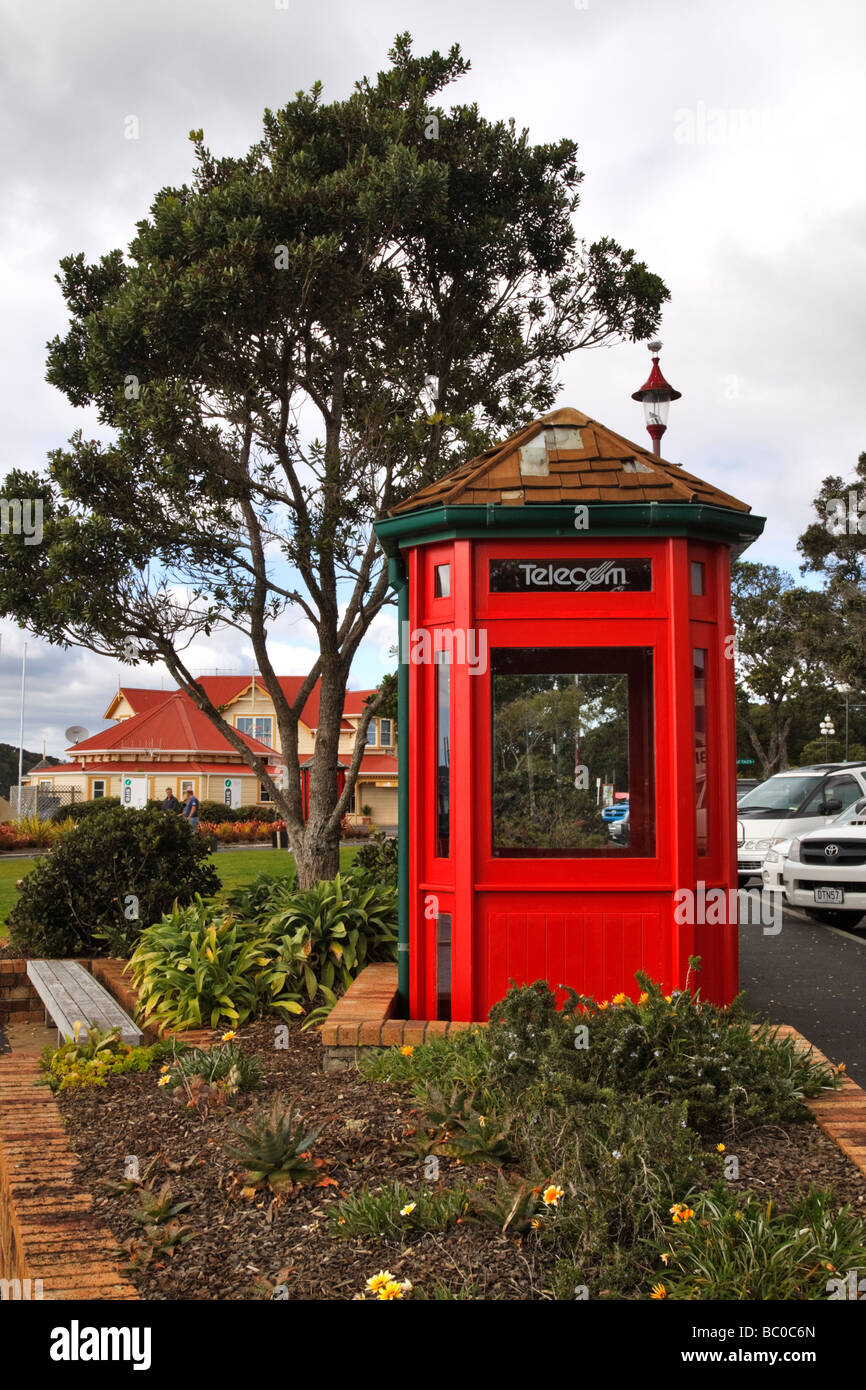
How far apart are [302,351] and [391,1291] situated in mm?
9303

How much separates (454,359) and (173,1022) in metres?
7.31

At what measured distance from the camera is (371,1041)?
5148 mm

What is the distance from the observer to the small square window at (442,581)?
593 cm

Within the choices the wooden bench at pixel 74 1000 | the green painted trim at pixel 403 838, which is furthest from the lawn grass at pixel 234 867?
the green painted trim at pixel 403 838

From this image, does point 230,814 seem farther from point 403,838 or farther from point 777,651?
point 403,838

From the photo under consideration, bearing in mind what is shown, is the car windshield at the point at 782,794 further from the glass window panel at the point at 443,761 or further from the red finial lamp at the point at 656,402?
the glass window panel at the point at 443,761

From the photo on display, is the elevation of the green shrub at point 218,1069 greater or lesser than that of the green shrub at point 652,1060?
lesser

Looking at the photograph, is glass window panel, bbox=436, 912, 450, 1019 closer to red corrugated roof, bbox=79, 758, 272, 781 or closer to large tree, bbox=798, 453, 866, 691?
large tree, bbox=798, 453, 866, 691

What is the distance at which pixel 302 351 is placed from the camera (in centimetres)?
1067

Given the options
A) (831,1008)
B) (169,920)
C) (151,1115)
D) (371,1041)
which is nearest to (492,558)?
(371,1041)

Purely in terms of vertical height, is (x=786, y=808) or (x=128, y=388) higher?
(x=128, y=388)

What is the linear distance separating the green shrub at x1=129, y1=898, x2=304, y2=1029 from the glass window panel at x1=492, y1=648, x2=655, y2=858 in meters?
1.83

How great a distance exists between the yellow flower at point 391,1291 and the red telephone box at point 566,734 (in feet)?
8.74
